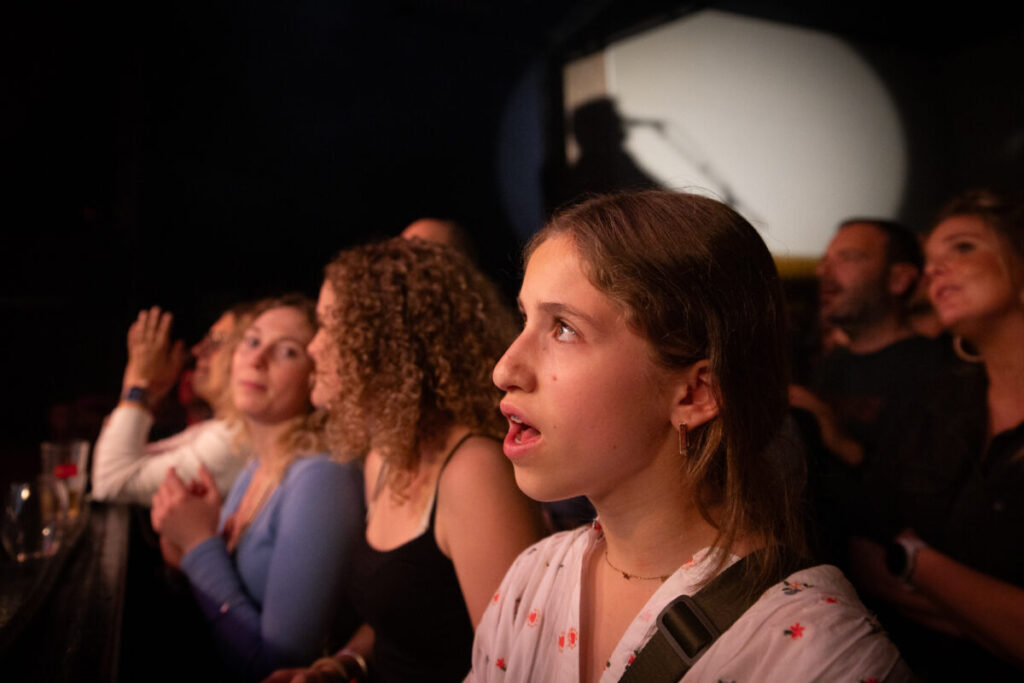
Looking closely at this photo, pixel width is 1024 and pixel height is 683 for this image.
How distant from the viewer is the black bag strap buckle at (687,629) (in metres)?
0.80

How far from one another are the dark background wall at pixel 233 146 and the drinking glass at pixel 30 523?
0.46m

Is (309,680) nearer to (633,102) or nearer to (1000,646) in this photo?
(1000,646)

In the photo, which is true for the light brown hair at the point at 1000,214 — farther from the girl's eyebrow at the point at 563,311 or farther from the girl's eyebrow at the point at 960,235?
the girl's eyebrow at the point at 563,311

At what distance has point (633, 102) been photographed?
7.38 ft

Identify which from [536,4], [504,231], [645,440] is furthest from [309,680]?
[536,4]

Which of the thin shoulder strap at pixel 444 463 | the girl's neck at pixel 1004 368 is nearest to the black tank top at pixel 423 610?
the thin shoulder strap at pixel 444 463

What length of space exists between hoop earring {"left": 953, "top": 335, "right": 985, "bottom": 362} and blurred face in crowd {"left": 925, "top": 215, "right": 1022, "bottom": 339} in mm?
16

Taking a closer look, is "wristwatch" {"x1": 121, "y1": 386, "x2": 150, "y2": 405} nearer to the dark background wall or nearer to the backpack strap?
the dark background wall

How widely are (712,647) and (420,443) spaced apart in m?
0.74

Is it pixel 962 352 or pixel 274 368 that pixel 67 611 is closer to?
pixel 274 368

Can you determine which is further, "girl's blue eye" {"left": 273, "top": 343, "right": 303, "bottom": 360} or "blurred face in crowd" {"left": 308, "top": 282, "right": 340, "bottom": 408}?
"girl's blue eye" {"left": 273, "top": 343, "right": 303, "bottom": 360}

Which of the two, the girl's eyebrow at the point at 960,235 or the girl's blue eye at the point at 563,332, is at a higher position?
the girl's blue eye at the point at 563,332

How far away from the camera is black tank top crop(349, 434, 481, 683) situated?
4.31 ft

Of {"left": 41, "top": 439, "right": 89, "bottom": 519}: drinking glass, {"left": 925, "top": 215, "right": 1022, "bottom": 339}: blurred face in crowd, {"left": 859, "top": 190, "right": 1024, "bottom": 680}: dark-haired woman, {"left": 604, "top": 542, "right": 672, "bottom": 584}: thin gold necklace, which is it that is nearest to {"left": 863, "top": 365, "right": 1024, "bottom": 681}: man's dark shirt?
{"left": 859, "top": 190, "right": 1024, "bottom": 680}: dark-haired woman
